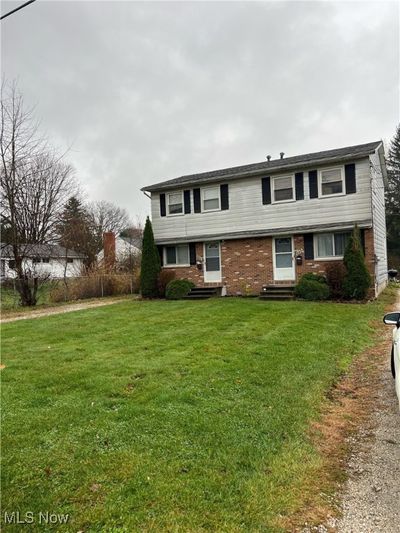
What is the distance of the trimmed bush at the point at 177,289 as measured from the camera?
15930mm

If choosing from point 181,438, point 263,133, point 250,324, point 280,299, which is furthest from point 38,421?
point 263,133

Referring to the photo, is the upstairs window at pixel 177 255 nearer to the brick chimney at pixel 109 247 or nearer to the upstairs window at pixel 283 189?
the upstairs window at pixel 283 189

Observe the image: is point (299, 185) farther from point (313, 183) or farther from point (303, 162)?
point (303, 162)

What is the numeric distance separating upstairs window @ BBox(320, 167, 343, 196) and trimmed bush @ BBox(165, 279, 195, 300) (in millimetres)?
6788

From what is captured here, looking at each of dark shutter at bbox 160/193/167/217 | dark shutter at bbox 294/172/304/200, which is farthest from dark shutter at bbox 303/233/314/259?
dark shutter at bbox 160/193/167/217

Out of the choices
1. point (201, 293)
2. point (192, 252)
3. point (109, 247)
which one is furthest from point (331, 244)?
point (109, 247)

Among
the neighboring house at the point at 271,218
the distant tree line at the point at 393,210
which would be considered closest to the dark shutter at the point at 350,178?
the neighboring house at the point at 271,218

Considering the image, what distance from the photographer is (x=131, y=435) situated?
3480 millimetres

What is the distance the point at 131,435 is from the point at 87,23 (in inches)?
273

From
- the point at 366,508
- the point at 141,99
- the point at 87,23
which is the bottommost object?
the point at 366,508

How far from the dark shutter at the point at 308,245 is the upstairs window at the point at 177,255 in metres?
5.46

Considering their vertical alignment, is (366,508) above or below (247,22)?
below

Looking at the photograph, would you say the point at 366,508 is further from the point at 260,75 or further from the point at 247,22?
the point at 260,75
